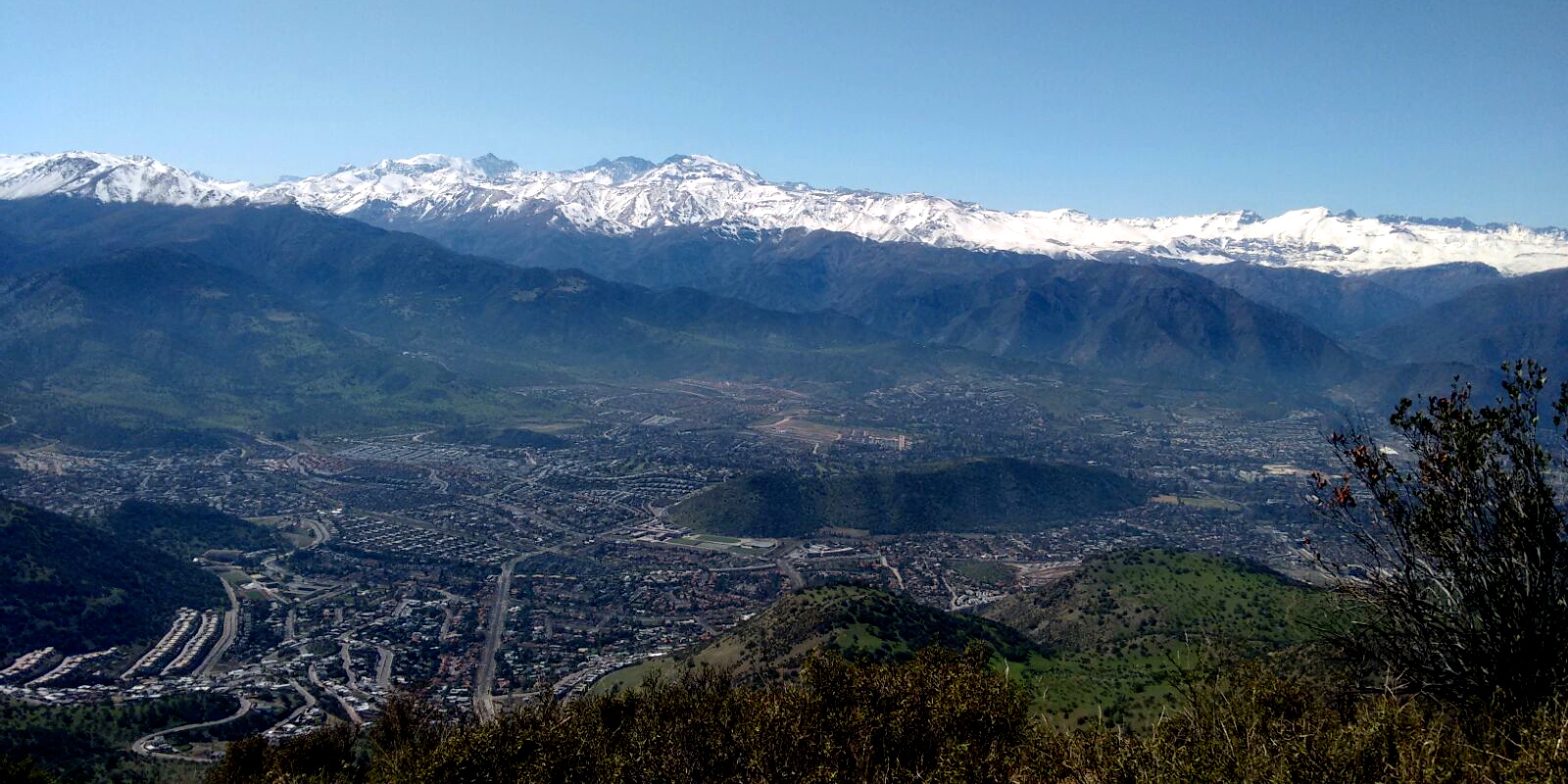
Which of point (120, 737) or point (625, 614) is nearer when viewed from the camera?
point (120, 737)

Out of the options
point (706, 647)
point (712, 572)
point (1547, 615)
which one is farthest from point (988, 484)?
point (1547, 615)

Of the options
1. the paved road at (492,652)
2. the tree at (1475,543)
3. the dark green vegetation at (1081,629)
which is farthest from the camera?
the paved road at (492,652)

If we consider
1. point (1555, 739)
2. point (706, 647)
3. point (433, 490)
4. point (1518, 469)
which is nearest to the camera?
point (1555, 739)

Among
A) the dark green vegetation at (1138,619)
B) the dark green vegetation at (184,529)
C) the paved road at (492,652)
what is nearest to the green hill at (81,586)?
the dark green vegetation at (184,529)

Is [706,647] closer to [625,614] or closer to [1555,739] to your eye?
[625,614]

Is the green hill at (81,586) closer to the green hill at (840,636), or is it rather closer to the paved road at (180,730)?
the paved road at (180,730)

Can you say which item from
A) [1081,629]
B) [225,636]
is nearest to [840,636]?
[1081,629]

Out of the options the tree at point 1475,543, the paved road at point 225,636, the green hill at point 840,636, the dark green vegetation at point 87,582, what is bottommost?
the paved road at point 225,636
